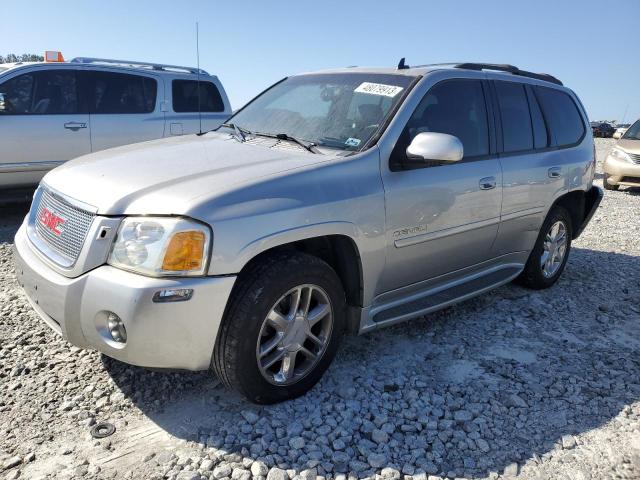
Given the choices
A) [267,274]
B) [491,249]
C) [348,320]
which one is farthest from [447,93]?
[267,274]

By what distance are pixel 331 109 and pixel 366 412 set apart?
1857mm

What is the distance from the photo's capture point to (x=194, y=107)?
24.5ft

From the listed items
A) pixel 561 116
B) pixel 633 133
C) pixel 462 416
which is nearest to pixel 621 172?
pixel 633 133

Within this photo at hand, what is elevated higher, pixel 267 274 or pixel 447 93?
pixel 447 93

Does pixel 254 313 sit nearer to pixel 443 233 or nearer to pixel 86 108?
pixel 443 233

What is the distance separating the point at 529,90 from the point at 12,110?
535 centimetres

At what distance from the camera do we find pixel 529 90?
435 cm

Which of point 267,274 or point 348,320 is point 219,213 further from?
point 348,320

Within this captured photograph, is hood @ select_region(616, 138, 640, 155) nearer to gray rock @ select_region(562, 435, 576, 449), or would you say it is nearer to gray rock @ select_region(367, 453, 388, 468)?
gray rock @ select_region(562, 435, 576, 449)

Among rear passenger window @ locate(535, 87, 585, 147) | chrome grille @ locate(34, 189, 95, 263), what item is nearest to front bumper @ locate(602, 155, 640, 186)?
rear passenger window @ locate(535, 87, 585, 147)

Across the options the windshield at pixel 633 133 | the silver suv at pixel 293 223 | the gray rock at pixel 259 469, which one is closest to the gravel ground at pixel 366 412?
the gray rock at pixel 259 469

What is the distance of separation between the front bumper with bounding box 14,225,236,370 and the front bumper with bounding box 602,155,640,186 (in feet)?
34.0

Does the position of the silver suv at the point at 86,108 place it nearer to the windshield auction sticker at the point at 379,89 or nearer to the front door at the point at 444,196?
the windshield auction sticker at the point at 379,89

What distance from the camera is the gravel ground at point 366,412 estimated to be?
2420 millimetres
